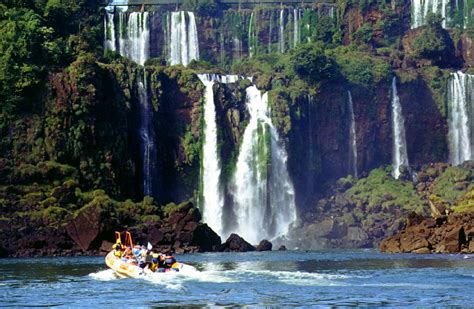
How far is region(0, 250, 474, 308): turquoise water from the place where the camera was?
80.6m

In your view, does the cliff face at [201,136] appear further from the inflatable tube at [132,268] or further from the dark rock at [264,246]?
the inflatable tube at [132,268]

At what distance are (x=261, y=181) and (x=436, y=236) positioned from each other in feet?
151

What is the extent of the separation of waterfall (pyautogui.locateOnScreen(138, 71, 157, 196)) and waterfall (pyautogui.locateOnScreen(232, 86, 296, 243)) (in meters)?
13.7

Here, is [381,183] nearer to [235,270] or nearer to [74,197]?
[74,197]

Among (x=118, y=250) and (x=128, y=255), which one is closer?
(x=128, y=255)

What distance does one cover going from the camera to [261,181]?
6983 inches

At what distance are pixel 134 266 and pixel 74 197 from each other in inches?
1904

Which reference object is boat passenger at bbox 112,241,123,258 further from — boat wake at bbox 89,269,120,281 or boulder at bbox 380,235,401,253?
boulder at bbox 380,235,401,253

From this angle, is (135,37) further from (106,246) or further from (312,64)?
(106,246)

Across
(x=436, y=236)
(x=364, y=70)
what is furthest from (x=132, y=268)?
(x=364, y=70)

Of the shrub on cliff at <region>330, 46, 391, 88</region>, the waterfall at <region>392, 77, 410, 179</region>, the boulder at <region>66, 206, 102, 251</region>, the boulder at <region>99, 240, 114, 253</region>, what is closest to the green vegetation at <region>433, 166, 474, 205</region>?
the waterfall at <region>392, 77, 410, 179</region>

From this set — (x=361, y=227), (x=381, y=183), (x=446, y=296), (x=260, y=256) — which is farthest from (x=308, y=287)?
(x=381, y=183)

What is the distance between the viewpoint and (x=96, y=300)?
81.9 m

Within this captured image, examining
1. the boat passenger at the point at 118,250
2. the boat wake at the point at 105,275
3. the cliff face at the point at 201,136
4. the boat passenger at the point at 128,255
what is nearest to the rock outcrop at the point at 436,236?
the cliff face at the point at 201,136
